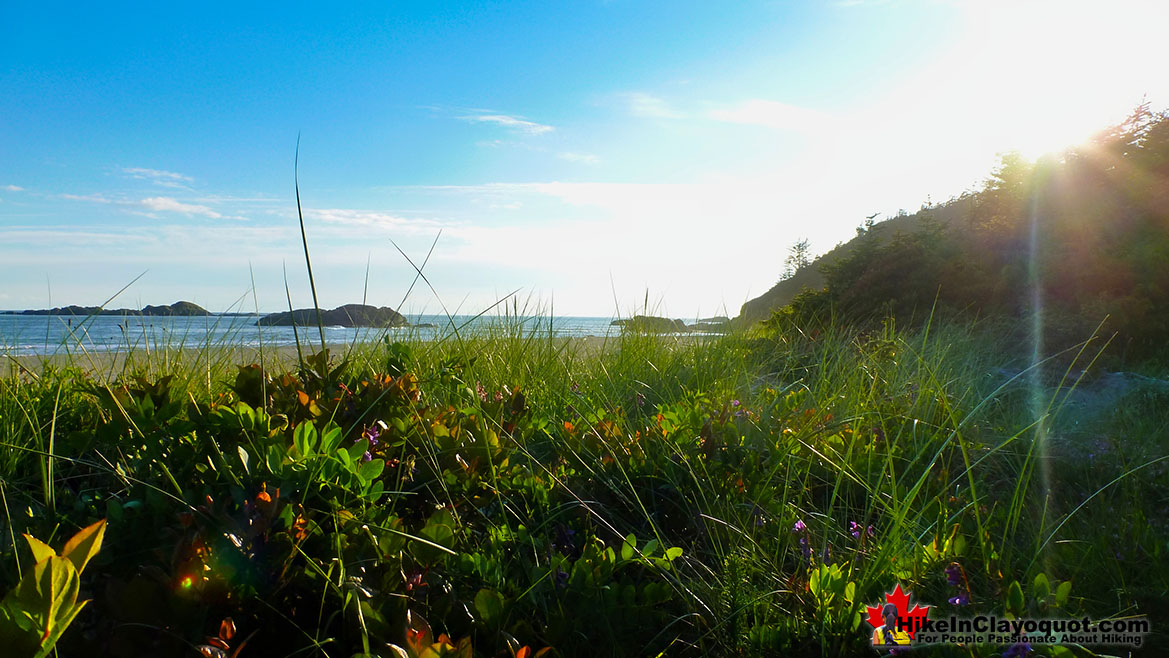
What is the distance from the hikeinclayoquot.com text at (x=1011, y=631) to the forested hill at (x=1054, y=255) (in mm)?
5131

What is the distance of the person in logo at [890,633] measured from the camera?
1360 millimetres

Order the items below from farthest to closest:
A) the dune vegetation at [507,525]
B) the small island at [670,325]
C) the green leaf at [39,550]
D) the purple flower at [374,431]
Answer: the small island at [670,325], the purple flower at [374,431], the dune vegetation at [507,525], the green leaf at [39,550]

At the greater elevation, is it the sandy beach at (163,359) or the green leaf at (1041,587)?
the sandy beach at (163,359)

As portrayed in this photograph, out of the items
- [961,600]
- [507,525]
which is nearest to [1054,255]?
[961,600]

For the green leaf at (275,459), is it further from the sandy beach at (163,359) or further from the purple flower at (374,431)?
the sandy beach at (163,359)

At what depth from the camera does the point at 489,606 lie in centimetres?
132

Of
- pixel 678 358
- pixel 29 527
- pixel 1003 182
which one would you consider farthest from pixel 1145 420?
pixel 1003 182

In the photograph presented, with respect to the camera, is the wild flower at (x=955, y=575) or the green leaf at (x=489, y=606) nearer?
the green leaf at (x=489, y=606)

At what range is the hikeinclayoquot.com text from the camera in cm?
137

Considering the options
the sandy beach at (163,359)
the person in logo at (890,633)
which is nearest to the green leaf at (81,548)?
the person in logo at (890,633)

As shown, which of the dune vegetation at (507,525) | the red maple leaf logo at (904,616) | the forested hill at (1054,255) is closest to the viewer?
the dune vegetation at (507,525)

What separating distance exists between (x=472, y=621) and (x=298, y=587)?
0.38 metres

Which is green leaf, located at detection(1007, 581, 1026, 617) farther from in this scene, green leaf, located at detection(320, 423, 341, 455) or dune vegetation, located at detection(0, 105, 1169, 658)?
green leaf, located at detection(320, 423, 341, 455)

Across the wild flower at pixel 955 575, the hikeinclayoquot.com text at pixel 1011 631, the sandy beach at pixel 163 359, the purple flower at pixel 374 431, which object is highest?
the sandy beach at pixel 163 359
